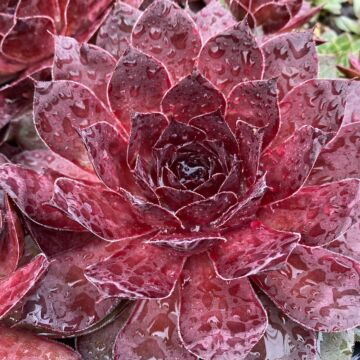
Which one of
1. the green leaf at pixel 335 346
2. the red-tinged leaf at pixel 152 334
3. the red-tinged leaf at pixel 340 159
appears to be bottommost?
the green leaf at pixel 335 346

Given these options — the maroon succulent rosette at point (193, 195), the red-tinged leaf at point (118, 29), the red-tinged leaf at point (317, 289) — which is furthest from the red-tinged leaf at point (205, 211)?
the red-tinged leaf at point (118, 29)

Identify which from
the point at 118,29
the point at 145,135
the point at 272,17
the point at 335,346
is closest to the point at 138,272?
the point at 145,135

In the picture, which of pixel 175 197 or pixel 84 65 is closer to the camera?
pixel 175 197

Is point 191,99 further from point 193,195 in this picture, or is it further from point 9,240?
point 9,240

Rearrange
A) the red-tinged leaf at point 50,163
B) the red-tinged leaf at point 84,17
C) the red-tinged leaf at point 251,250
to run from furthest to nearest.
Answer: the red-tinged leaf at point 84,17 → the red-tinged leaf at point 50,163 → the red-tinged leaf at point 251,250

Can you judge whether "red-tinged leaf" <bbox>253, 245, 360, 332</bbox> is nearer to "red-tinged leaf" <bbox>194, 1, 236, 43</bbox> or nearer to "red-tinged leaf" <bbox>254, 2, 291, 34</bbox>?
"red-tinged leaf" <bbox>194, 1, 236, 43</bbox>

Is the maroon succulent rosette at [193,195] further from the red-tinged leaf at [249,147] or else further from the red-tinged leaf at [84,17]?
the red-tinged leaf at [84,17]

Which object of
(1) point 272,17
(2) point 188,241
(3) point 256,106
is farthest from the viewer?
(1) point 272,17
